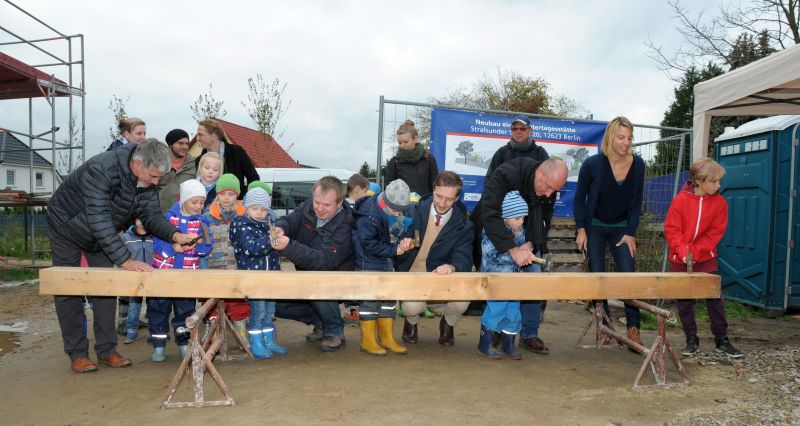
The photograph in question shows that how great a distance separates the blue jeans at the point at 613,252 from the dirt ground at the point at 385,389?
356 mm

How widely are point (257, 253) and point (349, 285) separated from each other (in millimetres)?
981

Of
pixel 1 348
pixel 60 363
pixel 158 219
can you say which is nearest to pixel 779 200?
pixel 158 219

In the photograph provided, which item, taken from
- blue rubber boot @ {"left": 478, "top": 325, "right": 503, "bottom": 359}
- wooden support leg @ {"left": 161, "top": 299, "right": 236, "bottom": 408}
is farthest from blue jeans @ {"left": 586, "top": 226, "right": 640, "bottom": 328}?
wooden support leg @ {"left": 161, "top": 299, "right": 236, "bottom": 408}

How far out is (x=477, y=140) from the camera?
6855mm

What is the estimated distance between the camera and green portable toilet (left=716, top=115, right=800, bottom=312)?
6.80 metres

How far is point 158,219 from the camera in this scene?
4145 millimetres

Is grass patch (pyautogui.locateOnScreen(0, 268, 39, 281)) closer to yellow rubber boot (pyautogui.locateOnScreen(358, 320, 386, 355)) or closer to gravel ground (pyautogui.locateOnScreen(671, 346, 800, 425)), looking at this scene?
yellow rubber boot (pyautogui.locateOnScreen(358, 320, 386, 355))

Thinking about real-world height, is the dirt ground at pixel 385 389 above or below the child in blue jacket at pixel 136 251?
below

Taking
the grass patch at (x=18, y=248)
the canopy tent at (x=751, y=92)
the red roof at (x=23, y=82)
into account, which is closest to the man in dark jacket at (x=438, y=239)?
the canopy tent at (x=751, y=92)

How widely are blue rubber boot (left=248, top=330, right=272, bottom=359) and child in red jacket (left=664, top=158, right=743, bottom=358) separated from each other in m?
3.34

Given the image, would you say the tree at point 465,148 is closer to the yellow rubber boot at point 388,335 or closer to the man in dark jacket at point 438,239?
the man in dark jacket at point 438,239

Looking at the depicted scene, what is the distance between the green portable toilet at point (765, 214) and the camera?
680 centimetres

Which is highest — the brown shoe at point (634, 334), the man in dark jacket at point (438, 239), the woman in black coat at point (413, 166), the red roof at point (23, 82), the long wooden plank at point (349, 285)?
the red roof at point (23, 82)

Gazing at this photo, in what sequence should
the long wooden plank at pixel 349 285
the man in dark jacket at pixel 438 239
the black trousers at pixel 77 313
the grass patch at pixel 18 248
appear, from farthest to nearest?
the grass patch at pixel 18 248, the man in dark jacket at pixel 438 239, the black trousers at pixel 77 313, the long wooden plank at pixel 349 285
